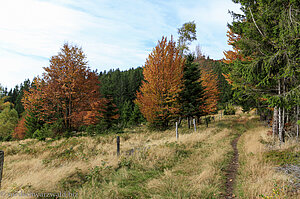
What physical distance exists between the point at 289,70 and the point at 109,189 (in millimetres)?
9479

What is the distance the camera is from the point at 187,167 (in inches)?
267

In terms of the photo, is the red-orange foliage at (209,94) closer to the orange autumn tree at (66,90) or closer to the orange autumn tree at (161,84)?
the orange autumn tree at (161,84)

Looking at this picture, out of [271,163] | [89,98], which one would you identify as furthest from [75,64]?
[271,163]

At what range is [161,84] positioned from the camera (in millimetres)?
18375

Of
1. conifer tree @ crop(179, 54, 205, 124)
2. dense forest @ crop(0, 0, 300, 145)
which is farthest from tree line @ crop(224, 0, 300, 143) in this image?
conifer tree @ crop(179, 54, 205, 124)

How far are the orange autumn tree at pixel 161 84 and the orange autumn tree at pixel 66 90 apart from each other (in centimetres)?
607

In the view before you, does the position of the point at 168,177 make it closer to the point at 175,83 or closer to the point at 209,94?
the point at 175,83

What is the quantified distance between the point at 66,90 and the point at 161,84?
10149 mm

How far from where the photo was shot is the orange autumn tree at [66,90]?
17.8 metres

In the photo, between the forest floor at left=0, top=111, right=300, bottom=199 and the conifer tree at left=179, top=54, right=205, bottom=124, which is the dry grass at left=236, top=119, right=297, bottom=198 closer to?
the forest floor at left=0, top=111, right=300, bottom=199

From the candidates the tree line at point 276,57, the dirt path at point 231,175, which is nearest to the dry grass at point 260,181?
the dirt path at point 231,175

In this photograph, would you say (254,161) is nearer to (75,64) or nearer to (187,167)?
(187,167)

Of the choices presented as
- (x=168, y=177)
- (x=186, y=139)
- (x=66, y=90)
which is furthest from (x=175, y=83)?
(x=168, y=177)

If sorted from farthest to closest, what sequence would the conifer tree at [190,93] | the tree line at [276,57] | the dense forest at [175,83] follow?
1. the conifer tree at [190,93]
2. the dense forest at [175,83]
3. the tree line at [276,57]
